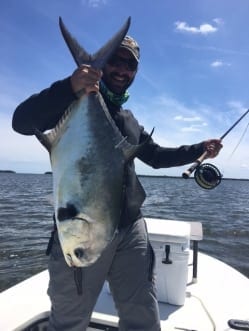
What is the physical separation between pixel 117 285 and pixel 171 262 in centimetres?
126

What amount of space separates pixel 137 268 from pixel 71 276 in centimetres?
50

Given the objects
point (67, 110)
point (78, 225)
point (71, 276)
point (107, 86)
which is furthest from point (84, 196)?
point (107, 86)

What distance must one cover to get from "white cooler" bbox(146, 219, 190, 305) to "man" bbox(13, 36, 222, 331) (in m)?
1.04

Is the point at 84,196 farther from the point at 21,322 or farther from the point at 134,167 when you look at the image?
the point at 21,322

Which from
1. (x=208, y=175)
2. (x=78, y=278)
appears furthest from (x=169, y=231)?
(x=78, y=278)

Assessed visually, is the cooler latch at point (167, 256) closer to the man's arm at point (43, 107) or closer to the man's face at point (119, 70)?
the man's face at point (119, 70)

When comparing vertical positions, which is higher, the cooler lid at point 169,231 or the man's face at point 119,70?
the man's face at point 119,70

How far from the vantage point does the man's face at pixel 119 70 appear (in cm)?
276

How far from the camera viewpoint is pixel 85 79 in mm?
2080

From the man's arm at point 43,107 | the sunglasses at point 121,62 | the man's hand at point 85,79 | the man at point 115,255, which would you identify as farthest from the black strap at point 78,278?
the sunglasses at point 121,62

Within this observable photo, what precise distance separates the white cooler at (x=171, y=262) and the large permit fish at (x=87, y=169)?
1.83 meters

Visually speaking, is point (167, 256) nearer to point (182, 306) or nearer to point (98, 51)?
point (182, 306)

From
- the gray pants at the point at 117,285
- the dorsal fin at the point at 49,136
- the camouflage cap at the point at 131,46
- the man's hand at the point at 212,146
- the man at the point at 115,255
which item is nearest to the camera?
the dorsal fin at the point at 49,136

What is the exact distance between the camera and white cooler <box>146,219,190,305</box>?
3.85 metres
